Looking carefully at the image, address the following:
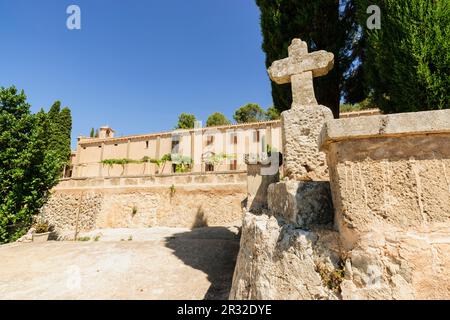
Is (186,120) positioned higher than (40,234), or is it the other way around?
(186,120)

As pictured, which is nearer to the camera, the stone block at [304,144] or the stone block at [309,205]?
the stone block at [309,205]

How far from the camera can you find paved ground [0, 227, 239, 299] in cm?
456

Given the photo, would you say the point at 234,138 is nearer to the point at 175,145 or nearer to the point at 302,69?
the point at 175,145

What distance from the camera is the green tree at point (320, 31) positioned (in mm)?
6438

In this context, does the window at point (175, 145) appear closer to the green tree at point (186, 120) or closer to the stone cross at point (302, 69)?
the green tree at point (186, 120)

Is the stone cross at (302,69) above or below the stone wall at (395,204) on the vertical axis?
above

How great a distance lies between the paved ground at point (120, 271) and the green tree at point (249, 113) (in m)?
29.1

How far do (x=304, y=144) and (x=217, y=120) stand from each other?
1327 inches

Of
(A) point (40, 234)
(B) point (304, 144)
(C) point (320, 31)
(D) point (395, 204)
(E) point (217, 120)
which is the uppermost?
(E) point (217, 120)

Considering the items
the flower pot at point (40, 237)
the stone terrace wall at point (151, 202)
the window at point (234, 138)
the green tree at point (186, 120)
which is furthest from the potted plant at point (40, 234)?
the green tree at point (186, 120)

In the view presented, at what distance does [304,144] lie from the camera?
10.7 ft

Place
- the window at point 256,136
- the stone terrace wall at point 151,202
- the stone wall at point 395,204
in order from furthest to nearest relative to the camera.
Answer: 1. the window at point 256,136
2. the stone terrace wall at point 151,202
3. the stone wall at point 395,204

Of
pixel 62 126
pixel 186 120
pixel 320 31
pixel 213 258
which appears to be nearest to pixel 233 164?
pixel 186 120

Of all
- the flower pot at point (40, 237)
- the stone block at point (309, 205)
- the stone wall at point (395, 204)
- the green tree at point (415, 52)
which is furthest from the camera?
the flower pot at point (40, 237)
